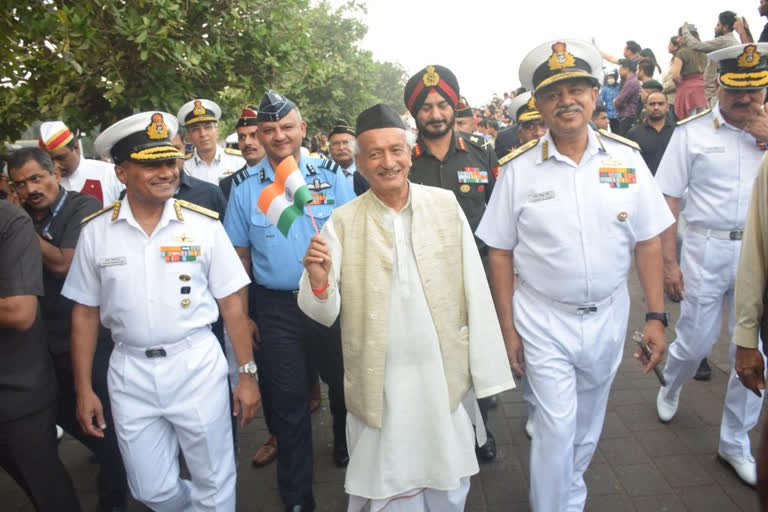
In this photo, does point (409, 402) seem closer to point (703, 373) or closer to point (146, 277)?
point (146, 277)

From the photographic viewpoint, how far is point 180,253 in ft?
9.40

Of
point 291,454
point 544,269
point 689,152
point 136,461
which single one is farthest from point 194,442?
point 689,152

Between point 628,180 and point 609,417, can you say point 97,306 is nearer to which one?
point 628,180

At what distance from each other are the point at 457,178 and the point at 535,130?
6.78 feet

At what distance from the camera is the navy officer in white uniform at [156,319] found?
2799mm

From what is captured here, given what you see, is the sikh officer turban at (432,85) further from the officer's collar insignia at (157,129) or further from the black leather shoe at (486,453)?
the black leather shoe at (486,453)

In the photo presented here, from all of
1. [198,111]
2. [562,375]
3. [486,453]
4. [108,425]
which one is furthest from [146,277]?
[198,111]

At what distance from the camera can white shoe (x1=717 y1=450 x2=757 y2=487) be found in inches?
135

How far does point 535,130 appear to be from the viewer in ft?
18.6

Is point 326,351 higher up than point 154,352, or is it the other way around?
point 154,352

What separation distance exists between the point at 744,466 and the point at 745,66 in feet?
8.23

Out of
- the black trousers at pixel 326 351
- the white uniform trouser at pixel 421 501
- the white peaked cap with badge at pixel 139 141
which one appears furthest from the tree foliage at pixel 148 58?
the white uniform trouser at pixel 421 501

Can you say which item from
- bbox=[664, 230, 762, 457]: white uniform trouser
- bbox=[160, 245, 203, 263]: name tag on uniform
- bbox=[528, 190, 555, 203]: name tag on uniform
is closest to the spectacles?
bbox=[160, 245, 203, 263]: name tag on uniform

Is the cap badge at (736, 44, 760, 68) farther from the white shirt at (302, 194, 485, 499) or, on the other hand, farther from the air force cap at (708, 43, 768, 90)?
the white shirt at (302, 194, 485, 499)
